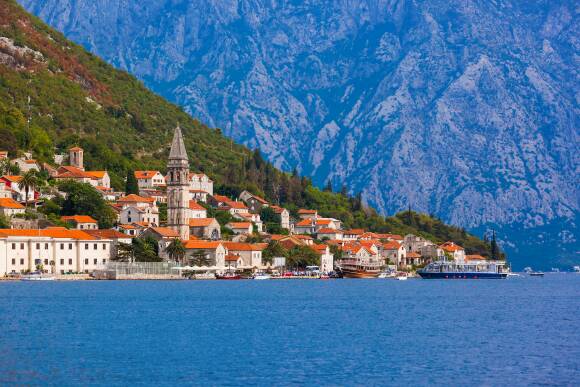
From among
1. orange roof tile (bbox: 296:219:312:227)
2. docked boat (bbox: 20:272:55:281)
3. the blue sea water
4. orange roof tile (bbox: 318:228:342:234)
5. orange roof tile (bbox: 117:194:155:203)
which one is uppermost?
orange roof tile (bbox: 117:194:155:203)

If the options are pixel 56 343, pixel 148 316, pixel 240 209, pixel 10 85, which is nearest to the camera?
pixel 56 343

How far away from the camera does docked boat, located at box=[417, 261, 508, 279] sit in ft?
591

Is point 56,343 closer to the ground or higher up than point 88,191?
closer to the ground

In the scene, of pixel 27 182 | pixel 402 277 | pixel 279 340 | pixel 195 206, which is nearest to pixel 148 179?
pixel 195 206

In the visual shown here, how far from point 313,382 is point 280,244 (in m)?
118

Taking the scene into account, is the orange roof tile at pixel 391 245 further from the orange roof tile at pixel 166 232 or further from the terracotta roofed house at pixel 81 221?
the terracotta roofed house at pixel 81 221

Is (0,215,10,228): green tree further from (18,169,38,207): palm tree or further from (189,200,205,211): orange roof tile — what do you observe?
(189,200,205,211): orange roof tile

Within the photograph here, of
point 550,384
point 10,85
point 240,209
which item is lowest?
point 550,384

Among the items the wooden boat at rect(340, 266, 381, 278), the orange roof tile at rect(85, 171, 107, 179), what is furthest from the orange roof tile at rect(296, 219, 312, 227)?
the orange roof tile at rect(85, 171, 107, 179)

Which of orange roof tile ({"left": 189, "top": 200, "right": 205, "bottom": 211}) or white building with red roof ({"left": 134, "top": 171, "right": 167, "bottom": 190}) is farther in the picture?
white building with red roof ({"left": 134, "top": 171, "right": 167, "bottom": 190})

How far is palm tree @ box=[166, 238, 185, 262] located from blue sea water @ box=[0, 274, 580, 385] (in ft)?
138

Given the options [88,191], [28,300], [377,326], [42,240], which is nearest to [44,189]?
[88,191]

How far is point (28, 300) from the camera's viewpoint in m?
91.1

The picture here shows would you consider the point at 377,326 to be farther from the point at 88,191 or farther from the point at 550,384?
the point at 88,191
